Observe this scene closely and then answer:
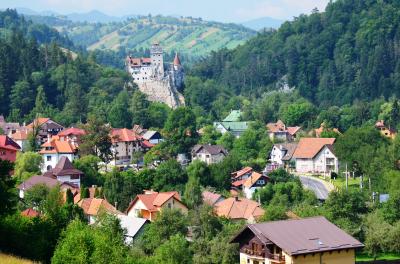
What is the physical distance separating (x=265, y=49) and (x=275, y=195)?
89412 mm

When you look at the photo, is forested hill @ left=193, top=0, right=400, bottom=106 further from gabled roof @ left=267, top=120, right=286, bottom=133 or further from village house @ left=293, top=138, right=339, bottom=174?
village house @ left=293, top=138, right=339, bottom=174

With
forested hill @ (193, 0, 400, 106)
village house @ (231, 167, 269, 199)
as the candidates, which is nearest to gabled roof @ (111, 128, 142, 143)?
village house @ (231, 167, 269, 199)

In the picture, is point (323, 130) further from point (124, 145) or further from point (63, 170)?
point (63, 170)

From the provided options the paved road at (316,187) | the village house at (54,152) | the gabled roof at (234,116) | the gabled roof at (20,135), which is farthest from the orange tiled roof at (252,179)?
the gabled roof at (234,116)

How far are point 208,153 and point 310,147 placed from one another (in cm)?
841

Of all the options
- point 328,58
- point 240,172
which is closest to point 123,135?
point 240,172

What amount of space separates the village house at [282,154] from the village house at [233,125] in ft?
36.8

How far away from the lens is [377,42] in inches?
4993

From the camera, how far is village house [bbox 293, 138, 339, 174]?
6750 centimetres

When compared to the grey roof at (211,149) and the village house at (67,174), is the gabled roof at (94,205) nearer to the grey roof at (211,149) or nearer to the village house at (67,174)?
the village house at (67,174)

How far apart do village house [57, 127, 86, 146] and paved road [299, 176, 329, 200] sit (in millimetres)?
18660

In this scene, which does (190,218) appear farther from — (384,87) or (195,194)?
(384,87)

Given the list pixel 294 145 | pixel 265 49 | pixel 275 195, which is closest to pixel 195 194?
pixel 275 195

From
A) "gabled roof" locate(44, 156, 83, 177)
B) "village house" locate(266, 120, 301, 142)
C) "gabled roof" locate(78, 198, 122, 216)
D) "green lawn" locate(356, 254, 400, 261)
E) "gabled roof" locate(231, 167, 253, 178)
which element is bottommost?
"green lawn" locate(356, 254, 400, 261)
